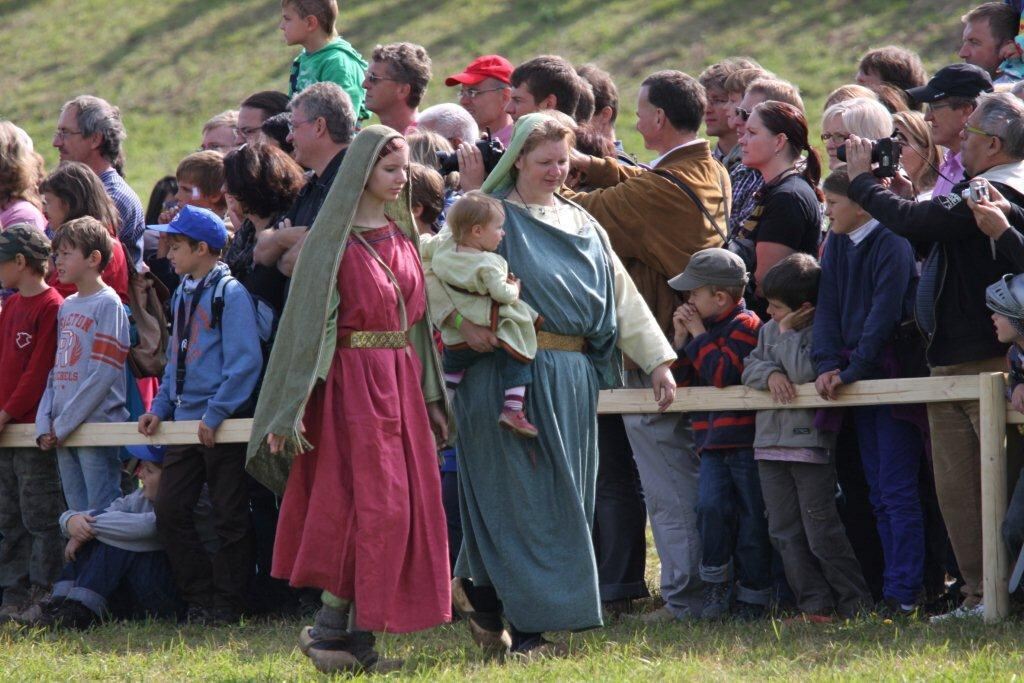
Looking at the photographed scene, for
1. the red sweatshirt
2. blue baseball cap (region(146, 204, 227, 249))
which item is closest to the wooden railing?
blue baseball cap (region(146, 204, 227, 249))

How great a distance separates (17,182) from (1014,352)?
18.8 ft

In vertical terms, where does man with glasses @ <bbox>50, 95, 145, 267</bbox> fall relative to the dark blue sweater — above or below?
above

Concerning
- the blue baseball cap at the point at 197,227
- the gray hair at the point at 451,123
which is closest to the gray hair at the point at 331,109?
the blue baseball cap at the point at 197,227

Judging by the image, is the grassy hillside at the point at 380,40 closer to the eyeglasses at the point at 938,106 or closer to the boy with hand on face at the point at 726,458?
the eyeglasses at the point at 938,106

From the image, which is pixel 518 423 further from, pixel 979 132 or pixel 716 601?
pixel 979 132

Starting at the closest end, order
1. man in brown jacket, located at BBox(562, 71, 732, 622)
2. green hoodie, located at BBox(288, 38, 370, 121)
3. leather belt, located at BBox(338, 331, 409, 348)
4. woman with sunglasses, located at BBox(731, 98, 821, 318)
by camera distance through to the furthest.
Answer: leather belt, located at BBox(338, 331, 409, 348) < man in brown jacket, located at BBox(562, 71, 732, 622) < woman with sunglasses, located at BBox(731, 98, 821, 318) < green hoodie, located at BBox(288, 38, 370, 121)

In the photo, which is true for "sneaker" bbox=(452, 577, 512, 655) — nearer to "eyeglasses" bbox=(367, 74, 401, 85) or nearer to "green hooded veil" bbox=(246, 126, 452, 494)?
"green hooded veil" bbox=(246, 126, 452, 494)

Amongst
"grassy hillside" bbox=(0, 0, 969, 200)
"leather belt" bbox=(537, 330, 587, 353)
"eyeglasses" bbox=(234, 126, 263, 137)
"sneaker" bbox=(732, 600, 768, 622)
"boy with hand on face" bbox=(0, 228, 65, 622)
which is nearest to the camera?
"leather belt" bbox=(537, 330, 587, 353)

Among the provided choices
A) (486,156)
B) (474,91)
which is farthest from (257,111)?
(486,156)

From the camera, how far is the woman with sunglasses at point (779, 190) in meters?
7.33

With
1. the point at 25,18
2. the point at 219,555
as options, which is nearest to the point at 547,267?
the point at 219,555

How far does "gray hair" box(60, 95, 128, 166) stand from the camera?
945 centimetres

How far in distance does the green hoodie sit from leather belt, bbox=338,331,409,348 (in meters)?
3.94

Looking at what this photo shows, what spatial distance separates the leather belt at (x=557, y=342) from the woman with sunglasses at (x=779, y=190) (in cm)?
143
